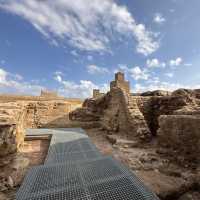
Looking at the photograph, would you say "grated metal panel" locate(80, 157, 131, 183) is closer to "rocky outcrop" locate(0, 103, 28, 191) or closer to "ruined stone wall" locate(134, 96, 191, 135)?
"rocky outcrop" locate(0, 103, 28, 191)

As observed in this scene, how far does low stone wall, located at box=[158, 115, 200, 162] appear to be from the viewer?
10.0 ft

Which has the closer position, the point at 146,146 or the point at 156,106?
the point at 146,146

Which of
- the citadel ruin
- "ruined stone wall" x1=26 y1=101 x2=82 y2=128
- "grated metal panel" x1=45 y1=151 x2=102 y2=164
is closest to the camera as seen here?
the citadel ruin

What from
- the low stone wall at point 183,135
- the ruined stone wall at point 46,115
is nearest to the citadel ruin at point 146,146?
the low stone wall at point 183,135

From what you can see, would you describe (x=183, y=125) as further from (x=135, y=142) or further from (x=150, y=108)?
(x=150, y=108)

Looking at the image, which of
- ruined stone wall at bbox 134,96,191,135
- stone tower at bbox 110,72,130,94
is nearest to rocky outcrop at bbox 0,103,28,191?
ruined stone wall at bbox 134,96,191,135

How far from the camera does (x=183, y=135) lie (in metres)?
3.31

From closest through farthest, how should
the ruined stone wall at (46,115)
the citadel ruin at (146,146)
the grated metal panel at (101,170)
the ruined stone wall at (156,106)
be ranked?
the grated metal panel at (101,170) < the citadel ruin at (146,146) < the ruined stone wall at (156,106) < the ruined stone wall at (46,115)

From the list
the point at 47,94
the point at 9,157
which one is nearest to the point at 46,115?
the point at 9,157

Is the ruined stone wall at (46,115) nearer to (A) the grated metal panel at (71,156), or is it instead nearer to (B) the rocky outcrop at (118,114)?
(B) the rocky outcrop at (118,114)

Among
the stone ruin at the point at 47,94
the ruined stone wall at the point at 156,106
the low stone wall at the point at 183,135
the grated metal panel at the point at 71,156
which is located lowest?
the grated metal panel at the point at 71,156

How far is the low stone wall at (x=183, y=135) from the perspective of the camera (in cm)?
306

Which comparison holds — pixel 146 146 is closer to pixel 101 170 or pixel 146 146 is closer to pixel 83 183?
pixel 101 170

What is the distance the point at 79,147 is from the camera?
388 cm
